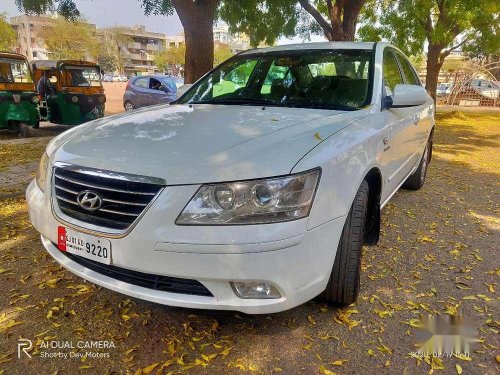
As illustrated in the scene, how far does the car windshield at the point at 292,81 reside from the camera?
9.82ft

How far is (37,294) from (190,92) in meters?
2.07

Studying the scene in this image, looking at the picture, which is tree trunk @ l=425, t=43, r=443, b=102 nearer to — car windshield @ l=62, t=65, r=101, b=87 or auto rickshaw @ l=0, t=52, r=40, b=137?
car windshield @ l=62, t=65, r=101, b=87

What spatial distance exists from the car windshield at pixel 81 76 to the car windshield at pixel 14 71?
909 mm

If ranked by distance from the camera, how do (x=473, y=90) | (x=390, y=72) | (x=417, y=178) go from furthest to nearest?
(x=473, y=90)
(x=417, y=178)
(x=390, y=72)

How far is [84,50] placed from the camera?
2042 inches

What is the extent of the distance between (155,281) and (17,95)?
9.00m

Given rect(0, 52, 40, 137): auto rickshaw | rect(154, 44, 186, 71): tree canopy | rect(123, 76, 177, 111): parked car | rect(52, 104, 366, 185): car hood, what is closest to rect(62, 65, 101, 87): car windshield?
rect(0, 52, 40, 137): auto rickshaw

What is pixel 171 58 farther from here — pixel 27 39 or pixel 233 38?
pixel 233 38

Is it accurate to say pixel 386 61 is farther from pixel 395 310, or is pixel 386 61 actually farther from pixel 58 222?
pixel 58 222

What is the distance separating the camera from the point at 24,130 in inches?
366

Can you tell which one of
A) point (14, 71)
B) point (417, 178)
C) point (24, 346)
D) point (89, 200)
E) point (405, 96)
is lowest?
point (24, 346)

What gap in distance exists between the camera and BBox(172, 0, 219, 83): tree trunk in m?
6.18

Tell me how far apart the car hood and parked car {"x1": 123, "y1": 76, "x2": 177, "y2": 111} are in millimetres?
11338

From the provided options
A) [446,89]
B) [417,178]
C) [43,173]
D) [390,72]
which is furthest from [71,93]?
[446,89]
